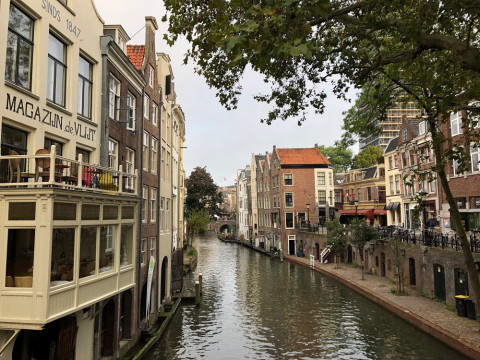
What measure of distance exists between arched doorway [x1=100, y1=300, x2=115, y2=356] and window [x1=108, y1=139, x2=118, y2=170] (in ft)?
18.2

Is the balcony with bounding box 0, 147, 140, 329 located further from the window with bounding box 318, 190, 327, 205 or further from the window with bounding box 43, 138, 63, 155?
the window with bounding box 318, 190, 327, 205

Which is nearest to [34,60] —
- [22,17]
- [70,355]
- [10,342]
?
[22,17]

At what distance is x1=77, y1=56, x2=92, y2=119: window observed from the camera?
13.3m

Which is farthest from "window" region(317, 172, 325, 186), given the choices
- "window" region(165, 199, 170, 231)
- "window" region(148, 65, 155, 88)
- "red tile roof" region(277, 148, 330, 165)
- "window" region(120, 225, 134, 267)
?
"window" region(120, 225, 134, 267)

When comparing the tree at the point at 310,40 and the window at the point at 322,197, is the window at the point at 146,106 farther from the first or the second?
the window at the point at 322,197

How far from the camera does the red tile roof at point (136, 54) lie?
21.1 m

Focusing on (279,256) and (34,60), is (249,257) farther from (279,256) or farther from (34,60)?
(34,60)

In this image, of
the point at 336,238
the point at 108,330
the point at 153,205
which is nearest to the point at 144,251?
the point at 153,205

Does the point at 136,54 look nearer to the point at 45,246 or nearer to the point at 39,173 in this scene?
the point at 39,173

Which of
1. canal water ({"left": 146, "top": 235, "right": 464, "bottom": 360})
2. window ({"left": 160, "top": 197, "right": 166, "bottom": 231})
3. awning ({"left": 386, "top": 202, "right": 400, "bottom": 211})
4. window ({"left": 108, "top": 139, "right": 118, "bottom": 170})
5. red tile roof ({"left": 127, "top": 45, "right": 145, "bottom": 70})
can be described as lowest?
canal water ({"left": 146, "top": 235, "right": 464, "bottom": 360})

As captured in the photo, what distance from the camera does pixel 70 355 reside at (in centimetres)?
1152

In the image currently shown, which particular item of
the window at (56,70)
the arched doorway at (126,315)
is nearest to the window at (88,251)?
the window at (56,70)

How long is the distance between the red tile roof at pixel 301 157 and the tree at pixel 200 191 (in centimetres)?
2336

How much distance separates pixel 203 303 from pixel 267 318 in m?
5.72
